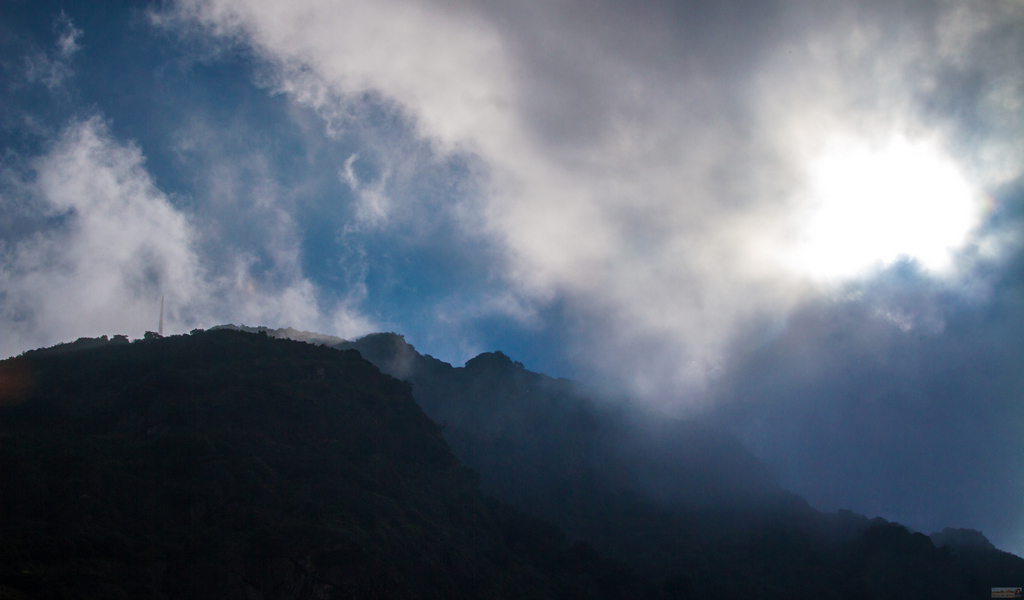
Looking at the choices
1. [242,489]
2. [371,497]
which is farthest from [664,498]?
[242,489]

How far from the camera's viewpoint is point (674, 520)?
135m

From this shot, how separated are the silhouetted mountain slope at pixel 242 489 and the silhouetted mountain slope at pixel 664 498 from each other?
21.8m

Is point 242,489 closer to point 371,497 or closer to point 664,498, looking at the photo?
point 371,497

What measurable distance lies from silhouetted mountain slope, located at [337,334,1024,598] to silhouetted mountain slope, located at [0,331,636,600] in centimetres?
2176

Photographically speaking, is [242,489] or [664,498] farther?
[664,498]

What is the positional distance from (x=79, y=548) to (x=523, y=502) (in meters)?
91.7

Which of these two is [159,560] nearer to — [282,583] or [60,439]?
[282,583]

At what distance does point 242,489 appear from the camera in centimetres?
7531

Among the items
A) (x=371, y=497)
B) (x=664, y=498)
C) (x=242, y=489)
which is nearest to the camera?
(x=242, y=489)

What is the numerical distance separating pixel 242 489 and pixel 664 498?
338 feet

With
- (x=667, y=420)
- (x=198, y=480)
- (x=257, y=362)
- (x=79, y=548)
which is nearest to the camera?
(x=79, y=548)

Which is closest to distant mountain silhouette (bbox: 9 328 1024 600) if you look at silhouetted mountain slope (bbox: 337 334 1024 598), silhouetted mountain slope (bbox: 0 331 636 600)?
silhouetted mountain slope (bbox: 0 331 636 600)

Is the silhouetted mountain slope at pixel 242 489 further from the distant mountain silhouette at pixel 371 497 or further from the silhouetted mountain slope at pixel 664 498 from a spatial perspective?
the silhouetted mountain slope at pixel 664 498

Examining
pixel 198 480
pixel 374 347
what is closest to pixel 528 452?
pixel 374 347
